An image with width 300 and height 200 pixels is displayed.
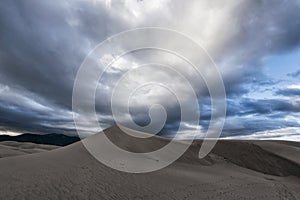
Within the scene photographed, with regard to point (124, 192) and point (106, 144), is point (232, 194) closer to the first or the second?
point (124, 192)

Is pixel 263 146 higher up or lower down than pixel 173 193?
higher up

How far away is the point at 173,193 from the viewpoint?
10.9m

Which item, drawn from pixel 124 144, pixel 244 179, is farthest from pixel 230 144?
pixel 124 144

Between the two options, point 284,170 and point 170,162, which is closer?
point 170,162

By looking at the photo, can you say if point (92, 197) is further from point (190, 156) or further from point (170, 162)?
point (190, 156)

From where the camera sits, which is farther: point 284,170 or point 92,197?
point 284,170

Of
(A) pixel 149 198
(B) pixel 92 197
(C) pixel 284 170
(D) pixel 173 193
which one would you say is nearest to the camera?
(B) pixel 92 197

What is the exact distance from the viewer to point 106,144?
16.7m

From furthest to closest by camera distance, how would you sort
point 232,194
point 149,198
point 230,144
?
point 230,144
point 232,194
point 149,198

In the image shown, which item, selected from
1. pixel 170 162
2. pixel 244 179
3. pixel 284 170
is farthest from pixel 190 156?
pixel 284 170

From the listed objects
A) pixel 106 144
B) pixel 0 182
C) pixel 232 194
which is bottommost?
pixel 232 194

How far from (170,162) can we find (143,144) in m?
3.07

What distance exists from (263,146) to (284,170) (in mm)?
4635

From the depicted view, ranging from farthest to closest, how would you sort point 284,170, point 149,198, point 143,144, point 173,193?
point 284,170 < point 143,144 < point 173,193 < point 149,198
